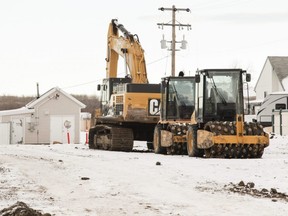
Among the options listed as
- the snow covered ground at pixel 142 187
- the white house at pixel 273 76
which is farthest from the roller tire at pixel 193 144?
the white house at pixel 273 76

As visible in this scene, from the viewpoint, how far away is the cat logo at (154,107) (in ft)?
88.4

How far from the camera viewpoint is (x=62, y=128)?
53.4 meters

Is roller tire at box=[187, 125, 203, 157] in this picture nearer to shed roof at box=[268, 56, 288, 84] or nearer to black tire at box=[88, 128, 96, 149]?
black tire at box=[88, 128, 96, 149]

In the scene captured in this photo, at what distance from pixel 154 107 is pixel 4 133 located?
28.8m

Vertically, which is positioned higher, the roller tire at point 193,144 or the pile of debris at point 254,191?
the roller tire at point 193,144

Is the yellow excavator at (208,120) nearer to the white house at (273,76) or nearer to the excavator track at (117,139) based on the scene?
the excavator track at (117,139)

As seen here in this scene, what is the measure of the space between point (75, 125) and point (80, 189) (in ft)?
140

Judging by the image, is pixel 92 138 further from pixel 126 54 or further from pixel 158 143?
pixel 158 143

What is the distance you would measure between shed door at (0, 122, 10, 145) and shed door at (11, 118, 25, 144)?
34 cm

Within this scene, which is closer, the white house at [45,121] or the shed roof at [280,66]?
the white house at [45,121]

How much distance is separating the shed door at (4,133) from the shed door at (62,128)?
3512mm

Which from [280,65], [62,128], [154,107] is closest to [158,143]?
[154,107]

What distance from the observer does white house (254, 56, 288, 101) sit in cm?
6381

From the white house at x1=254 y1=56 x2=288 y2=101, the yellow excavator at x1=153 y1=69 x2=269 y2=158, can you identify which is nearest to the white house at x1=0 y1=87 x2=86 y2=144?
the white house at x1=254 y1=56 x2=288 y2=101
